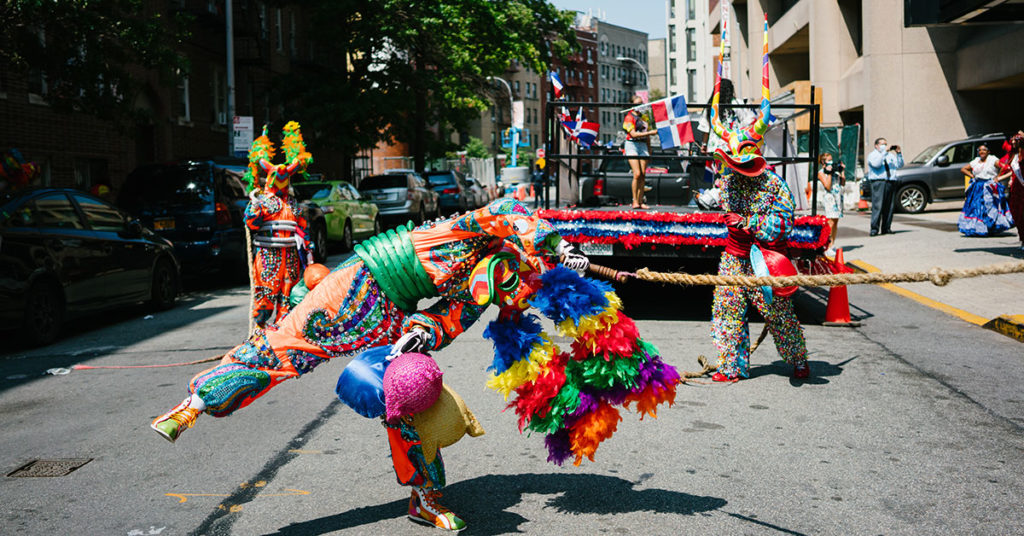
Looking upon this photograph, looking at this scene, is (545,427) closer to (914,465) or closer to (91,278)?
(914,465)

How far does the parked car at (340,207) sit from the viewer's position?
1841 cm

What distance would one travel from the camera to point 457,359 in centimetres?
818

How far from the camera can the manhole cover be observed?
5.11 meters

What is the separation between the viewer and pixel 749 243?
698cm

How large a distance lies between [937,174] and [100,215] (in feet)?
65.7

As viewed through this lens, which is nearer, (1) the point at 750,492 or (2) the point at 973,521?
(2) the point at 973,521

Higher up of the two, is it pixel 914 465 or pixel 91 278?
pixel 91 278

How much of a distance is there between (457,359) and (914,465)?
417 cm

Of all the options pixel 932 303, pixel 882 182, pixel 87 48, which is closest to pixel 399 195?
pixel 87 48

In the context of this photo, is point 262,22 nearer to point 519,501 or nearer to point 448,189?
point 448,189

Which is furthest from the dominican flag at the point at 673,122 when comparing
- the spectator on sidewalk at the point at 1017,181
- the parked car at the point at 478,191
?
the parked car at the point at 478,191

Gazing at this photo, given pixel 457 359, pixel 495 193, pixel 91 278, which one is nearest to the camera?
pixel 457 359

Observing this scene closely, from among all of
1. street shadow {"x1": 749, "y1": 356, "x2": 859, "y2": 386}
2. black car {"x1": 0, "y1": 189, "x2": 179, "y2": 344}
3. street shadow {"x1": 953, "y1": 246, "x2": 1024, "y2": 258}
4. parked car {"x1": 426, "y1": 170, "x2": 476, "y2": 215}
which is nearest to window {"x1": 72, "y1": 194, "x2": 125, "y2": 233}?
black car {"x1": 0, "y1": 189, "x2": 179, "y2": 344}

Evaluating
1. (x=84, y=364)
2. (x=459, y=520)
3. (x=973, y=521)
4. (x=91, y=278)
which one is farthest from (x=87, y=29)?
(x=973, y=521)
